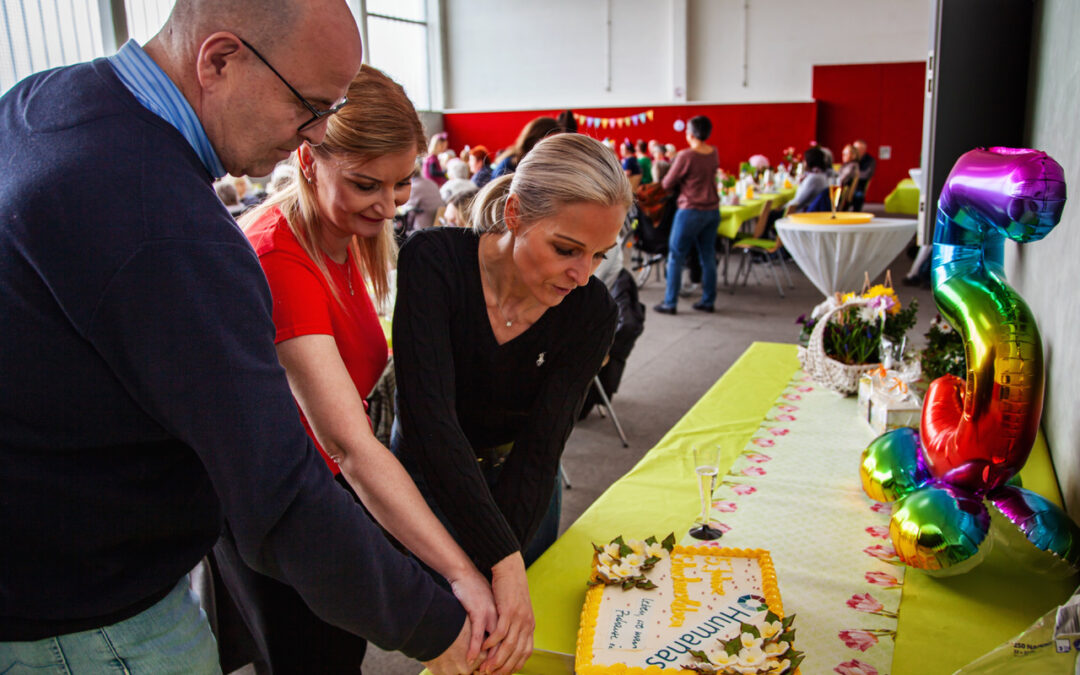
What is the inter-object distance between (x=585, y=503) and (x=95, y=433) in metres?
2.42

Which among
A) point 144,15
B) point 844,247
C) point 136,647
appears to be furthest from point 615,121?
point 136,647

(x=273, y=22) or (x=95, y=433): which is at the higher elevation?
(x=273, y=22)

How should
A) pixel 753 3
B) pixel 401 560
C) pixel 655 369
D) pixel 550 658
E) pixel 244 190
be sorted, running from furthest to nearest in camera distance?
pixel 753 3
pixel 244 190
pixel 655 369
pixel 550 658
pixel 401 560

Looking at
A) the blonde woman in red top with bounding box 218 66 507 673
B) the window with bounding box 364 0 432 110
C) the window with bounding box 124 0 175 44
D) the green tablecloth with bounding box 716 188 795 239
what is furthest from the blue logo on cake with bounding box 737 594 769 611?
the window with bounding box 364 0 432 110

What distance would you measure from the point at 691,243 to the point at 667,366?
181cm

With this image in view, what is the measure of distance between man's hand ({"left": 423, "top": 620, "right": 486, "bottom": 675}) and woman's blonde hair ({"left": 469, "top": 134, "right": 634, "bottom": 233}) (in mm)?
582

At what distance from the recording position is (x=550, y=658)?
1065 millimetres

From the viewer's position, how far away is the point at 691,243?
625 centimetres

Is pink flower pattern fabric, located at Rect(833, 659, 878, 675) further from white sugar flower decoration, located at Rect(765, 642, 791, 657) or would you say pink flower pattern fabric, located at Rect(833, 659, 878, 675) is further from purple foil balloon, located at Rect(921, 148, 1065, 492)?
purple foil balloon, located at Rect(921, 148, 1065, 492)

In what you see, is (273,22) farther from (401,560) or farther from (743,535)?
(743,535)

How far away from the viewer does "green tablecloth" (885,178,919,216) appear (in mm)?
8984

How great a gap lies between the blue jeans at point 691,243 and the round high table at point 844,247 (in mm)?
1328

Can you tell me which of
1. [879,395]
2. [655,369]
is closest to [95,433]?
[879,395]

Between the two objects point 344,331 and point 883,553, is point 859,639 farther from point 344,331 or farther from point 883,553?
point 344,331
